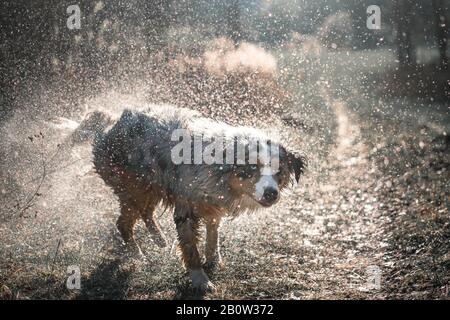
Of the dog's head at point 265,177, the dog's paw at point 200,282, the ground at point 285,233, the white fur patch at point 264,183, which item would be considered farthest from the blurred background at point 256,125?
the white fur patch at point 264,183

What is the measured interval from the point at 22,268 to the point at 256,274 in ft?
9.21

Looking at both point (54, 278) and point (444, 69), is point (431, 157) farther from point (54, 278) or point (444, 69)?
point (444, 69)

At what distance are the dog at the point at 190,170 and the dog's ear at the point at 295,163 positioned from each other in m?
0.01

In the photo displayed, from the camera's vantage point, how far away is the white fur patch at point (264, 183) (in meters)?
5.39

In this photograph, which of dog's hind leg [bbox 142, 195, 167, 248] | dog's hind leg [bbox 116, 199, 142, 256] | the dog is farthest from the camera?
dog's hind leg [bbox 142, 195, 167, 248]

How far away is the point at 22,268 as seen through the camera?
627 centimetres

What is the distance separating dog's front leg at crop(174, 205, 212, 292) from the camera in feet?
19.4

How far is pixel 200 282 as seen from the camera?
587 centimetres

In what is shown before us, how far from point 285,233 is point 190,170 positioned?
2224 mm

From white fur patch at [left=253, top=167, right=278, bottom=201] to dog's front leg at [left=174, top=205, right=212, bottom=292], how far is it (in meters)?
0.91

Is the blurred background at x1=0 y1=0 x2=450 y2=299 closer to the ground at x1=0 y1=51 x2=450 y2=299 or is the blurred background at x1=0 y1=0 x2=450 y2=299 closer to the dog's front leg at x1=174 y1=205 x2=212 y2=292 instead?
the ground at x1=0 y1=51 x2=450 y2=299

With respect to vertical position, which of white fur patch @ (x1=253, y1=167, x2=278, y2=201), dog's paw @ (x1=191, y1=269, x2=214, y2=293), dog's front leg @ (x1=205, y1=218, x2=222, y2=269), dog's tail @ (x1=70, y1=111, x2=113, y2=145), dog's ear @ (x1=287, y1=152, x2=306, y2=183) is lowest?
dog's paw @ (x1=191, y1=269, x2=214, y2=293)

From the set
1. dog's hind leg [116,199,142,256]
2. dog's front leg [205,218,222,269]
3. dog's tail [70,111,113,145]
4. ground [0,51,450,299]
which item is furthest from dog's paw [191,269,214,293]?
dog's tail [70,111,113,145]
